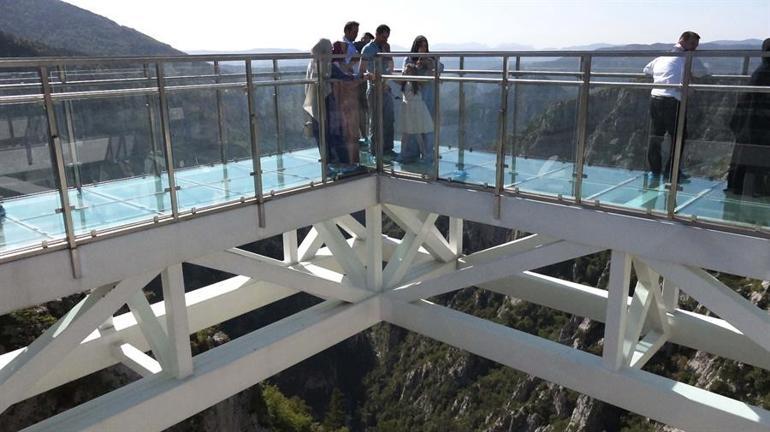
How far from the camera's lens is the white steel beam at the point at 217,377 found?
18.9 ft

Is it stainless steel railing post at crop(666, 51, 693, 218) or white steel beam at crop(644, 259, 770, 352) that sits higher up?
stainless steel railing post at crop(666, 51, 693, 218)

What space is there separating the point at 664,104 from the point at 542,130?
129cm

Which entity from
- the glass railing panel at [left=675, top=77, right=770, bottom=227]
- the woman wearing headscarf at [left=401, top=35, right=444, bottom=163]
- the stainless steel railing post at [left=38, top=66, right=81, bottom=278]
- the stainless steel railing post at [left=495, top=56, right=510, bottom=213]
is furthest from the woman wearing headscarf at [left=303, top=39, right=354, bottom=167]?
the glass railing panel at [left=675, top=77, right=770, bottom=227]

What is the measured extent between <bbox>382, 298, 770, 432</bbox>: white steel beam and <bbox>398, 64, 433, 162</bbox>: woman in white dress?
213 cm

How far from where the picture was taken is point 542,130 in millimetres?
6562

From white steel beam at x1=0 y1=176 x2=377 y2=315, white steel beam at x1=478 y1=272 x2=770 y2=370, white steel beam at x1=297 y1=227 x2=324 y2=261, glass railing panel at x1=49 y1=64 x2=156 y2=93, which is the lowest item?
white steel beam at x1=478 y1=272 x2=770 y2=370

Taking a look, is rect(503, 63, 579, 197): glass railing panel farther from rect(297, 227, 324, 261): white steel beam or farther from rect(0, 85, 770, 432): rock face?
rect(297, 227, 324, 261): white steel beam

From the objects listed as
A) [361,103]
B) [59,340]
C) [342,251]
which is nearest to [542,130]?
[361,103]

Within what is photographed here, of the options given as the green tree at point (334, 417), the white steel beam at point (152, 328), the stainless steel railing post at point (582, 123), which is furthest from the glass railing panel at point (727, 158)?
the green tree at point (334, 417)

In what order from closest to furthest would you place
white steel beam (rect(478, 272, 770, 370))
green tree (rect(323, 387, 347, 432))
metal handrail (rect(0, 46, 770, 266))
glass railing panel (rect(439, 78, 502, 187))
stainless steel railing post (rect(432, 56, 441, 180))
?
metal handrail (rect(0, 46, 770, 266)) → glass railing panel (rect(439, 78, 502, 187)) → stainless steel railing post (rect(432, 56, 441, 180)) → white steel beam (rect(478, 272, 770, 370)) → green tree (rect(323, 387, 347, 432))

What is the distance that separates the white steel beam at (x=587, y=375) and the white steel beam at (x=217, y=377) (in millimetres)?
933

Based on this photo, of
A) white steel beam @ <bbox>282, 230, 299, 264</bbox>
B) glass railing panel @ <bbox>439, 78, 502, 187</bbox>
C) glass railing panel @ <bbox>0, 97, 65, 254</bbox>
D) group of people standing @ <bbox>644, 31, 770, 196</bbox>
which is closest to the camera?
glass railing panel @ <bbox>0, 97, 65, 254</bbox>

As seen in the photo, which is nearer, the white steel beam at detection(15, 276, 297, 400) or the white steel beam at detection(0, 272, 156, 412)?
the white steel beam at detection(0, 272, 156, 412)

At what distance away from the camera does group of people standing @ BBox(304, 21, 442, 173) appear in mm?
7086
